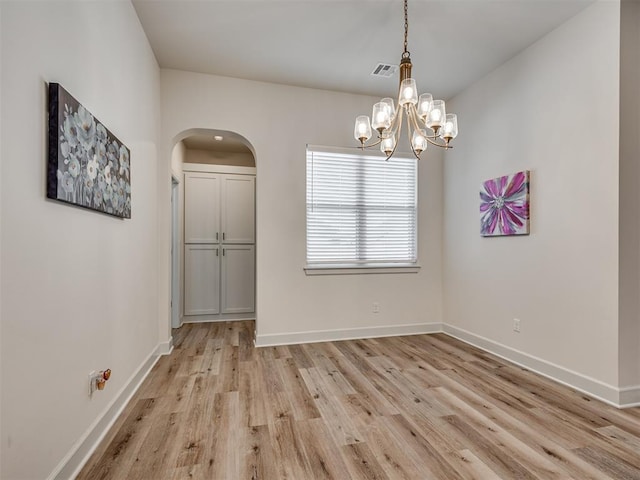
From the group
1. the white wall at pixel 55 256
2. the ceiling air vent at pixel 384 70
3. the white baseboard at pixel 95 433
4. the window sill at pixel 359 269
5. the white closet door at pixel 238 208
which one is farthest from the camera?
the white closet door at pixel 238 208

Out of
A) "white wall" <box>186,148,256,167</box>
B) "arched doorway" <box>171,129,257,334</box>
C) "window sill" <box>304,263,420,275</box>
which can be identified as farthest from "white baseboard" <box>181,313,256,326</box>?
"white wall" <box>186,148,256,167</box>

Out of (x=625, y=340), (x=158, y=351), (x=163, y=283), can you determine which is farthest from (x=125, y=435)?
(x=625, y=340)

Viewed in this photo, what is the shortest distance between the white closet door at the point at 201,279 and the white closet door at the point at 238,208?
12.7 inches

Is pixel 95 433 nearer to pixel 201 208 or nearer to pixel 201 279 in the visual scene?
pixel 201 279

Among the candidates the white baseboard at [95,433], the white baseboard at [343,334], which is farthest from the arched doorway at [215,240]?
the white baseboard at [95,433]

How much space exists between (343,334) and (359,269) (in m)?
0.77

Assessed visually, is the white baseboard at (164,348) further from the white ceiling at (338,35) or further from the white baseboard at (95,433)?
the white ceiling at (338,35)

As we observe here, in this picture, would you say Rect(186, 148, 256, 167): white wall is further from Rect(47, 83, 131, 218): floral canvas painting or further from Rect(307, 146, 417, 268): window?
Rect(47, 83, 131, 218): floral canvas painting

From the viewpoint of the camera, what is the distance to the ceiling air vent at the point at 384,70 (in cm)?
335

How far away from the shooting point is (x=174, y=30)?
2807 mm

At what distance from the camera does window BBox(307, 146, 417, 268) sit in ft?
12.9

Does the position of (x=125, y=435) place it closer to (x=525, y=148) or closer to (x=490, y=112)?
(x=525, y=148)

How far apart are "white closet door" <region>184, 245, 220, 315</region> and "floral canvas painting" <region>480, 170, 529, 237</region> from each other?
11.5 feet

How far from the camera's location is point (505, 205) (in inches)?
127
